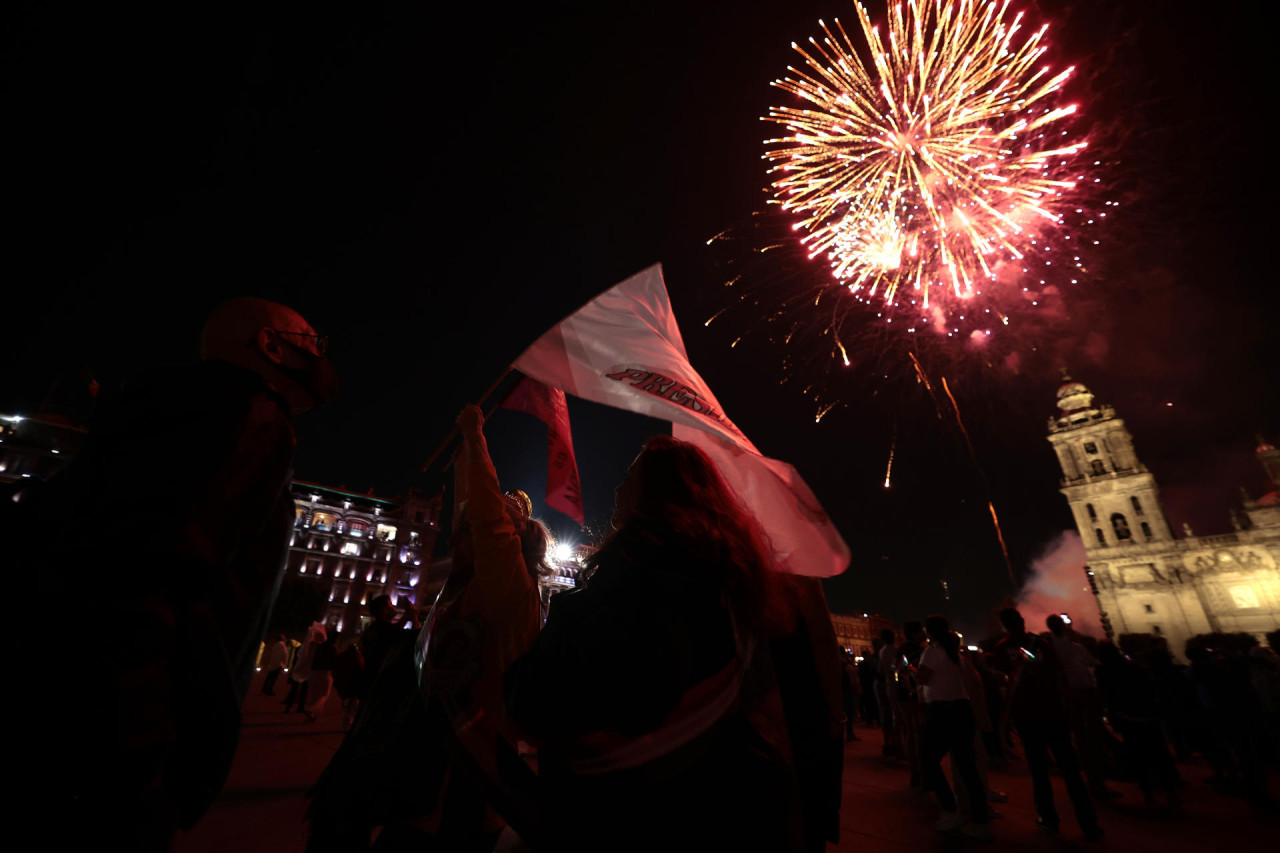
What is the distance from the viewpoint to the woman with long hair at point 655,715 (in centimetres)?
125

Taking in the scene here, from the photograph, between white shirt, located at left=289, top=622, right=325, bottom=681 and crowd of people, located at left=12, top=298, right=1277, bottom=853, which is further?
white shirt, located at left=289, top=622, right=325, bottom=681

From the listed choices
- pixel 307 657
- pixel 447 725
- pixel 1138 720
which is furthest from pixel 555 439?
pixel 307 657

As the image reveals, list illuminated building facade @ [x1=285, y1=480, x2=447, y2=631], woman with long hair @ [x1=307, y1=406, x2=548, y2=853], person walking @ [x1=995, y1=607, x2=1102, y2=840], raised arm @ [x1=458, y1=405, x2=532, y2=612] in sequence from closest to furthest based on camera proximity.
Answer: woman with long hair @ [x1=307, y1=406, x2=548, y2=853] < raised arm @ [x1=458, y1=405, x2=532, y2=612] < person walking @ [x1=995, y1=607, x2=1102, y2=840] < illuminated building facade @ [x1=285, y1=480, x2=447, y2=631]

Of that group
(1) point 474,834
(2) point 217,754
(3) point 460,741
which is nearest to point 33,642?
(2) point 217,754

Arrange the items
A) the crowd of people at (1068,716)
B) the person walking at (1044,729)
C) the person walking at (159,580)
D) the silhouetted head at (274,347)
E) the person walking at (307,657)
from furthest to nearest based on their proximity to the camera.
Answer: the person walking at (307,657)
the crowd of people at (1068,716)
the person walking at (1044,729)
the silhouetted head at (274,347)
the person walking at (159,580)

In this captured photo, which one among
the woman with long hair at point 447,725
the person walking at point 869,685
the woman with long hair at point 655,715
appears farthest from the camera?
the person walking at point 869,685

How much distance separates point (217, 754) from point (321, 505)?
70089 mm

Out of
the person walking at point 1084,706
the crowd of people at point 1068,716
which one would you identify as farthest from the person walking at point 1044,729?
the person walking at point 1084,706

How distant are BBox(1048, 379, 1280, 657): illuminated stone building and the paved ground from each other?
159 ft

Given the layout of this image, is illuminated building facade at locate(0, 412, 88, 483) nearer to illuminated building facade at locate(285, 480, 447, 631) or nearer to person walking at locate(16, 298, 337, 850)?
illuminated building facade at locate(285, 480, 447, 631)

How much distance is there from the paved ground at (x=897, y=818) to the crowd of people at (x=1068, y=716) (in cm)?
22

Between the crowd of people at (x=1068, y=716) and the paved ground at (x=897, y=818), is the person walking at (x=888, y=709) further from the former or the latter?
the paved ground at (x=897, y=818)

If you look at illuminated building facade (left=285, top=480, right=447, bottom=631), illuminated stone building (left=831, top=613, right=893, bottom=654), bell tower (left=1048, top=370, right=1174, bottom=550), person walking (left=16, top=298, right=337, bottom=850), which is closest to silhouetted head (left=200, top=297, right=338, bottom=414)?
person walking (left=16, top=298, right=337, bottom=850)

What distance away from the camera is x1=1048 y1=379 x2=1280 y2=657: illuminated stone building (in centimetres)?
4491
